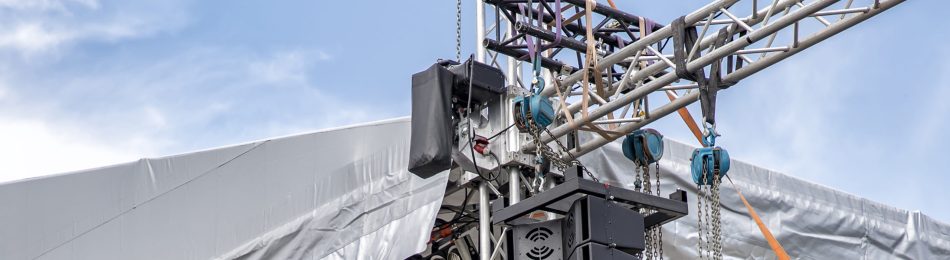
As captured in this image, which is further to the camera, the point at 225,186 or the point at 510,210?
the point at 225,186

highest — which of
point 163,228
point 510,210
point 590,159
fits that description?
point 590,159

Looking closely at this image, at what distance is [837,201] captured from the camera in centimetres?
1213

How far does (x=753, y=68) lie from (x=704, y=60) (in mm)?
291

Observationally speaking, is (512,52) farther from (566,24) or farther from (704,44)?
(704,44)

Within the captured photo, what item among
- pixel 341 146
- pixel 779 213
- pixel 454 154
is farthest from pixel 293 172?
pixel 779 213

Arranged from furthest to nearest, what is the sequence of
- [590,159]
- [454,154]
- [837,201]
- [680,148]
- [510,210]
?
Answer: 1. [837,201]
2. [680,148]
3. [590,159]
4. [454,154]
5. [510,210]

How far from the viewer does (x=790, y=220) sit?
38.3ft

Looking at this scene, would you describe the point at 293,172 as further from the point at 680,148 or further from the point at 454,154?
the point at 680,148

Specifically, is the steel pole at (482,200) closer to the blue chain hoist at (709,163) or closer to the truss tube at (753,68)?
the truss tube at (753,68)

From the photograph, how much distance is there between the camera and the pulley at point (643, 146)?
866 centimetres

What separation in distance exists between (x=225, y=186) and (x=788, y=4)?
12.2ft

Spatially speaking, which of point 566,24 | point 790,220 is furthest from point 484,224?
point 790,220

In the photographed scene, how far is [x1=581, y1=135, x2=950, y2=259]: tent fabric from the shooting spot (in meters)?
11.0

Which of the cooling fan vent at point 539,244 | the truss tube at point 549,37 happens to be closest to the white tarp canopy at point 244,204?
the truss tube at point 549,37
